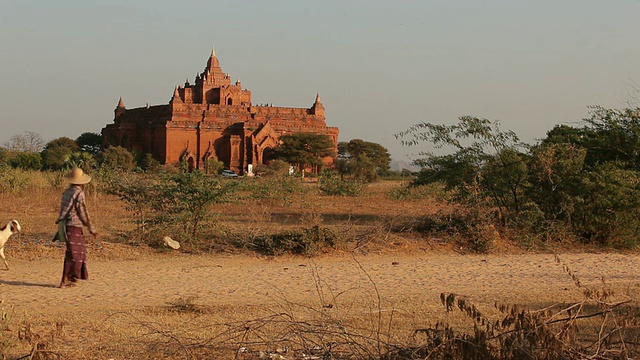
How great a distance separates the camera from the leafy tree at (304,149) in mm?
49250

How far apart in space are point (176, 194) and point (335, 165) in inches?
1654

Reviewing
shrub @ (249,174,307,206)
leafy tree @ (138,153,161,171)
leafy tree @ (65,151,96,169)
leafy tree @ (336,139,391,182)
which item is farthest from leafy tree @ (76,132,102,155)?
shrub @ (249,174,307,206)

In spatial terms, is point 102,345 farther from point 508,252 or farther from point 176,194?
point 508,252

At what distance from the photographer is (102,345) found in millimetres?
4879

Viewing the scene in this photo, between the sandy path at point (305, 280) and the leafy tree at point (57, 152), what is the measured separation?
35.5m

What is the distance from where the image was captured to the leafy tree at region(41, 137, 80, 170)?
4553cm

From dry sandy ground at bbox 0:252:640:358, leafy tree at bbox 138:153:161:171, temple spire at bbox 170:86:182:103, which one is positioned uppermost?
temple spire at bbox 170:86:182:103

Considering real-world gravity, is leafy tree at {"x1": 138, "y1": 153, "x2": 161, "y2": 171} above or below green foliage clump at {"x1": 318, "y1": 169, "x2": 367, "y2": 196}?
above

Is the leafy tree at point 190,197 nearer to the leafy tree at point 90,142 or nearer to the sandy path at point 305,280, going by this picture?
the sandy path at point 305,280

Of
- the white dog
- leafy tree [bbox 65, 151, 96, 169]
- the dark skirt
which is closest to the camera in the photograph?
the dark skirt

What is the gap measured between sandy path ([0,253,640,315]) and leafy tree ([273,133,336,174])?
1555 inches

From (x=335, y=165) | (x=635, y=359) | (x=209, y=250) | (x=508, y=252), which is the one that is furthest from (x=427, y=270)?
(x=335, y=165)

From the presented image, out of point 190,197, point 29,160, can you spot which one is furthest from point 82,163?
point 29,160

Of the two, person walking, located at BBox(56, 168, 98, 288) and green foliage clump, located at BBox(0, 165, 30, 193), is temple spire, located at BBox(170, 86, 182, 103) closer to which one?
green foliage clump, located at BBox(0, 165, 30, 193)
